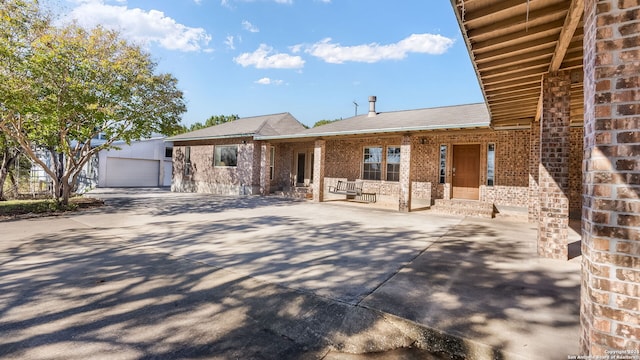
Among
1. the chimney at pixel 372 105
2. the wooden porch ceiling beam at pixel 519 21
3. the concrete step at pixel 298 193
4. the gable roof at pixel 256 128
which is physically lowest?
the concrete step at pixel 298 193

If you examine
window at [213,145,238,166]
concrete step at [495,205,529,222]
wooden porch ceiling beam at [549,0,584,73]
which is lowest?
concrete step at [495,205,529,222]

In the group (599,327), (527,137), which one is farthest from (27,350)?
(527,137)

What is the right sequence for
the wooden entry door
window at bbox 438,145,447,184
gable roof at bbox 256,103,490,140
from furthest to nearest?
window at bbox 438,145,447,184 → the wooden entry door → gable roof at bbox 256,103,490,140

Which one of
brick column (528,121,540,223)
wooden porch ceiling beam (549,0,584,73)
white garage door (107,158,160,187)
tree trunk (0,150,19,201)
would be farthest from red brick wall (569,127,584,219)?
white garage door (107,158,160,187)

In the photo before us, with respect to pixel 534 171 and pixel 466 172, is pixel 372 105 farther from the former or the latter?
pixel 534 171

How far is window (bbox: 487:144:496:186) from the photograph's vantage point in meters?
11.4

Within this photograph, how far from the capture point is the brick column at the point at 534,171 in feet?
27.4

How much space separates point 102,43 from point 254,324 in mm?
11135

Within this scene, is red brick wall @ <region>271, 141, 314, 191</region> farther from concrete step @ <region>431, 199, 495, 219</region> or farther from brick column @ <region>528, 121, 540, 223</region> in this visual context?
brick column @ <region>528, 121, 540, 223</region>

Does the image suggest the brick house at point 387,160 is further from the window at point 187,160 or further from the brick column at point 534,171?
the brick column at point 534,171

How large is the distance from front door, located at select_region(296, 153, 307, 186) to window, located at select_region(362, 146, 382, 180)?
4080 millimetres

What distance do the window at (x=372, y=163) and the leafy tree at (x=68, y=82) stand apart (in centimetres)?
955

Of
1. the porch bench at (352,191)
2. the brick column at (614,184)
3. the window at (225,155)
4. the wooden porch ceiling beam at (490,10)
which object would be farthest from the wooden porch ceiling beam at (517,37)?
the window at (225,155)

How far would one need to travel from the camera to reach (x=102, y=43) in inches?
377
